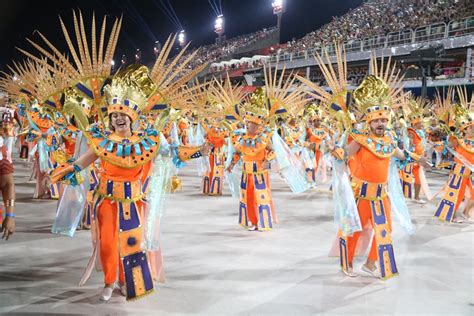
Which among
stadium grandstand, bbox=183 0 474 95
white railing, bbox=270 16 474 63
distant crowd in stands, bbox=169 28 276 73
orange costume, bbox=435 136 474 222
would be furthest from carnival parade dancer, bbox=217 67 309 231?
distant crowd in stands, bbox=169 28 276 73

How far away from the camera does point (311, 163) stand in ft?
39.1

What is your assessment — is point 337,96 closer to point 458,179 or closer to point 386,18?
point 458,179

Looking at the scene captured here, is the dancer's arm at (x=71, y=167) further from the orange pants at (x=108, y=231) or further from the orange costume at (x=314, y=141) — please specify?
the orange costume at (x=314, y=141)

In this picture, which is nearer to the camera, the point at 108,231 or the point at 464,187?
the point at 108,231

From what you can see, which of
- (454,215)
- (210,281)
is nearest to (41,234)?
(210,281)

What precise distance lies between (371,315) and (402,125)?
6160 millimetres

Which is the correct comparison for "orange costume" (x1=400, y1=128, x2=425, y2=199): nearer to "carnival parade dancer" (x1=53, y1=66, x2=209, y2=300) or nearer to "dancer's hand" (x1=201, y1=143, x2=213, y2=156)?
"dancer's hand" (x1=201, y1=143, x2=213, y2=156)

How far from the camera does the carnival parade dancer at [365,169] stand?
4.67 m

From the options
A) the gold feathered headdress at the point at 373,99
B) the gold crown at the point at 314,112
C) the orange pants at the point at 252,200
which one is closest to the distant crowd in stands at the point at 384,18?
the gold crown at the point at 314,112

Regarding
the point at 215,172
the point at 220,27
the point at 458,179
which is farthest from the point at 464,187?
the point at 220,27

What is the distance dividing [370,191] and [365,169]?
0.73 ft

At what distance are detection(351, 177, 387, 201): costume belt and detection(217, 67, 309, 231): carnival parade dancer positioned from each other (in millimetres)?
1732

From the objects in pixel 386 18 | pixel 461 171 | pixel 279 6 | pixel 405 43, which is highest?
pixel 279 6

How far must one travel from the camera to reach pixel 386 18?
83.7ft
